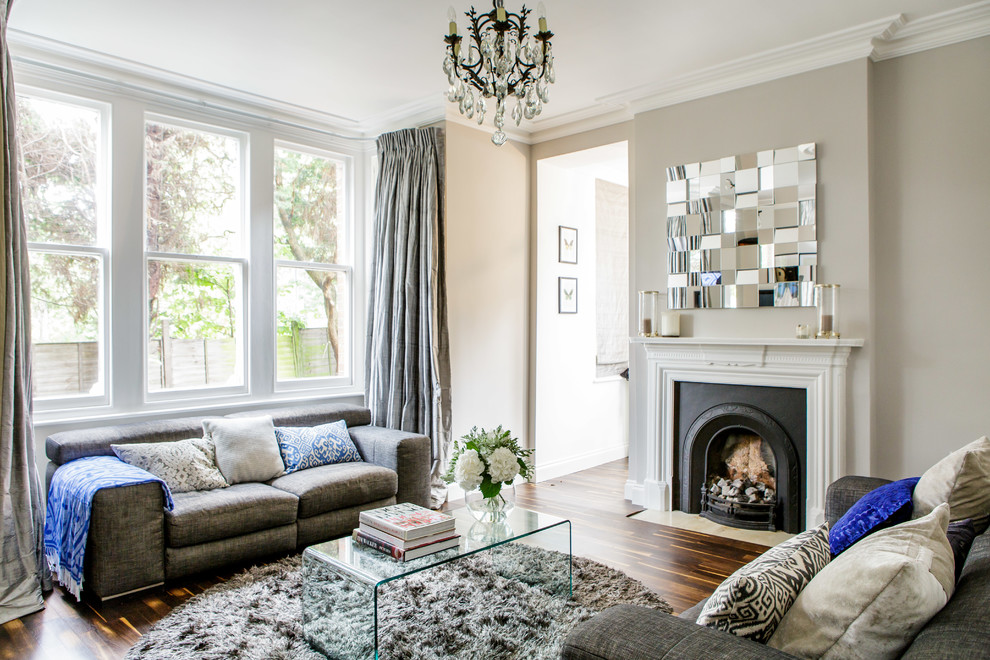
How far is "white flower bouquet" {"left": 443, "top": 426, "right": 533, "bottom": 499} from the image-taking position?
9.19 feet

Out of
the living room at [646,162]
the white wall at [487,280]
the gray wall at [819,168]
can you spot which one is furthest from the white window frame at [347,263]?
the gray wall at [819,168]

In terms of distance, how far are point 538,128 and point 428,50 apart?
161 centimetres

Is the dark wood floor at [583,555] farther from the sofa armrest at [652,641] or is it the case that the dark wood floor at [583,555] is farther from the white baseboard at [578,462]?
the sofa armrest at [652,641]

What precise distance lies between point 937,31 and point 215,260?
14.3ft

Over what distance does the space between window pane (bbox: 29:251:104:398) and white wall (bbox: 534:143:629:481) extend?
3063 mm

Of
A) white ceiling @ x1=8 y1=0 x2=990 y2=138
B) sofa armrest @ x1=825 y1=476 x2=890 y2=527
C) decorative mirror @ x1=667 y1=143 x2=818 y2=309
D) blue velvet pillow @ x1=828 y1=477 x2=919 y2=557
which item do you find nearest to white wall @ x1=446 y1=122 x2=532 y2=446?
white ceiling @ x1=8 y1=0 x2=990 y2=138

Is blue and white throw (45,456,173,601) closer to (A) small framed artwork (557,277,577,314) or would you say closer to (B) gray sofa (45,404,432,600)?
(B) gray sofa (45,404,432,600)

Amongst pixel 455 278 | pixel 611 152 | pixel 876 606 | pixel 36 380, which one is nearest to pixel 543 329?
pixel 455 278

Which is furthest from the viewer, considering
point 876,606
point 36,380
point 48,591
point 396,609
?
point 36,380

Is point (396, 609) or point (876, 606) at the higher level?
point (876, 606)

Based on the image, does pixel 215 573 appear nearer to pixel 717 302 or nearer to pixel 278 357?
pixel 278 357

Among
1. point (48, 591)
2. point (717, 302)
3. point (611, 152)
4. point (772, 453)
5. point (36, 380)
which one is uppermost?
point (611, 152)

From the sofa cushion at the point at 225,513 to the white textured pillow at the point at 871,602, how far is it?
267cm

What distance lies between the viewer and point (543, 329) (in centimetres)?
537
